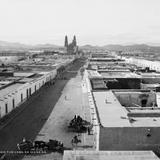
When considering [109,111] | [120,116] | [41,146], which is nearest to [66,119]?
[41,146]

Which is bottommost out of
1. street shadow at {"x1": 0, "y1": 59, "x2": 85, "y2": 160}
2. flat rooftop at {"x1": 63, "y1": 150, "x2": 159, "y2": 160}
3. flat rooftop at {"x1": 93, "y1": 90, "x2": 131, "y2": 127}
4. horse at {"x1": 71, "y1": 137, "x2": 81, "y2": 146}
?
street shadow at {"x1": 0, "y1": 59, "x2": 85, "y2": 160}

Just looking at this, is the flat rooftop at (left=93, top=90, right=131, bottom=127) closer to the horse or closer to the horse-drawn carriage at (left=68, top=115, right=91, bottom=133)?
the horse-drawn carriage at (left=68, top=115, right=91, bottom=133)

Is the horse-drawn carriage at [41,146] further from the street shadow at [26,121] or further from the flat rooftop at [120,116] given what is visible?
the flat rooftop at [120,116]

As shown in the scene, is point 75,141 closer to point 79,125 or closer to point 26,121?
point 79,125

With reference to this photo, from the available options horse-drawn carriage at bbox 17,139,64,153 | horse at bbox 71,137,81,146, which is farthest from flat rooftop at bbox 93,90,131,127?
horse-drawn carriage at bbox 17,139,64,153

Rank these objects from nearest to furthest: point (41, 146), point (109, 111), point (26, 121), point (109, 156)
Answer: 1. point (109, 156)
2. point (41, 146)
3. point (109, 111)
4. point (26, 121)

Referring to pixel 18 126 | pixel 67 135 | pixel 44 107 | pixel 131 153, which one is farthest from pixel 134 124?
pixel 44 107

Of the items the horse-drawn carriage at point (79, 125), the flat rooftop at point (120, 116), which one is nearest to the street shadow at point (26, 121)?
the horse-drawn carriage at point (79, 125)
